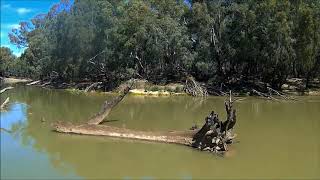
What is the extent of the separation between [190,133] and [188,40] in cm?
2895

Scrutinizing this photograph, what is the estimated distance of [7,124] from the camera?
2036cm

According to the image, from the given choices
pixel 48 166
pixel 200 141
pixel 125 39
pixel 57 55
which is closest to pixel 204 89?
pixel 125 39

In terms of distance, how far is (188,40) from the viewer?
144ft

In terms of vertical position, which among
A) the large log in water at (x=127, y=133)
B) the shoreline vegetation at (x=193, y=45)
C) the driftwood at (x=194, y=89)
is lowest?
the large log in water at (x=127, y=133)

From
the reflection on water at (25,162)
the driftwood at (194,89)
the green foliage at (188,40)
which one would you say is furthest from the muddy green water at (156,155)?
the green foliage at (188,40)

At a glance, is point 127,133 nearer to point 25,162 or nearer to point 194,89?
point 25,162

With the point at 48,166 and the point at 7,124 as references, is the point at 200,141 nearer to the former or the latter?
the point at 48,166

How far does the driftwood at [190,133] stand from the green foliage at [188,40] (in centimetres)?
2487

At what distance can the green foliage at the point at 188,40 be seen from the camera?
128 feet

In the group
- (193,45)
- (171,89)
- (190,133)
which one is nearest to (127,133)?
(190,133)

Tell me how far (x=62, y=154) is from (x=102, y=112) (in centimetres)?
460

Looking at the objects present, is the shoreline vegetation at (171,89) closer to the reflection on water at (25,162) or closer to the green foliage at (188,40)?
the green foliage at (188,40)

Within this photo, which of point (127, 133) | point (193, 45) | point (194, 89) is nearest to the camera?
point (127, 133)

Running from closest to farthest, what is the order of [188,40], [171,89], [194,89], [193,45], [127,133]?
[127,133], [194,89], [171,89], [188,40], [193,45]
